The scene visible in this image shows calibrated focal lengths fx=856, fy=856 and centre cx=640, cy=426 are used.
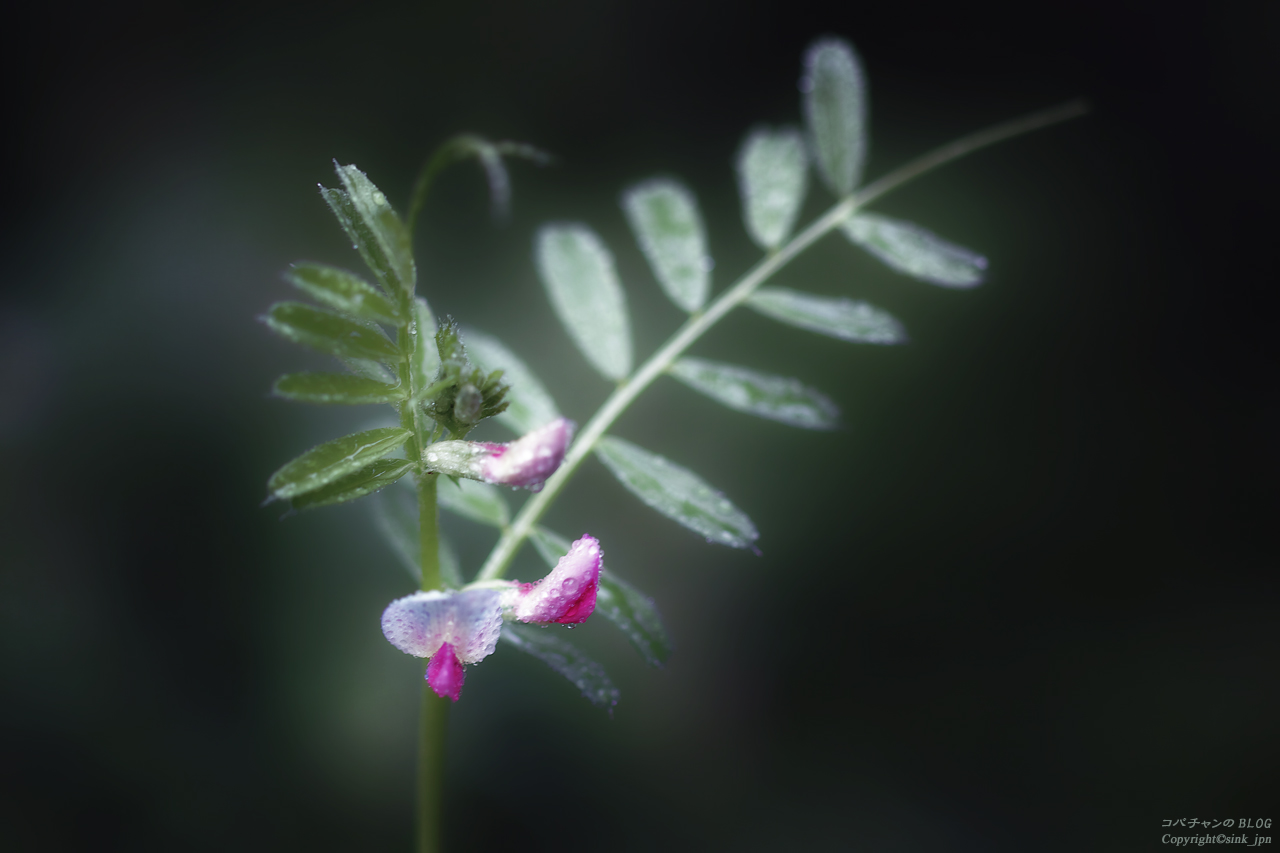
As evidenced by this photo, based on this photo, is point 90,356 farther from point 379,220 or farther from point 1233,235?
point 1233,235

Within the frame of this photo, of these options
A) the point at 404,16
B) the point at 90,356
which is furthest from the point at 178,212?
the point at 404,16

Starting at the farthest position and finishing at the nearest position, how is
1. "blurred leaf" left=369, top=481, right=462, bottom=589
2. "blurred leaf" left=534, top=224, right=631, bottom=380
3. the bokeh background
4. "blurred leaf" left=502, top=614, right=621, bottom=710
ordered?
the bokeh background < "blurred leaf" left=534, top=224, right=631, bottom=380 < "blurred leaf" left=369, top=481, right=462, bottom=589 < "blurred leaf" left=502, top=614, right=621, bottom=710

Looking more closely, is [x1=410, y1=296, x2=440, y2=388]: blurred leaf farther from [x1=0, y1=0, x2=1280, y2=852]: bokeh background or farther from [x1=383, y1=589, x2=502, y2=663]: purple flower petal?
[x1=0, y1=0, x2=1280, y2=852]: bokeh background

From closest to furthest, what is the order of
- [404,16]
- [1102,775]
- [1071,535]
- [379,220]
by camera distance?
[379,220] < [1102,775] < [1071,535] < [404,16]

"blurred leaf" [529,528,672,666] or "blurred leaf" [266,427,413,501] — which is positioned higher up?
"blurred leaf" [529,528,672,666]

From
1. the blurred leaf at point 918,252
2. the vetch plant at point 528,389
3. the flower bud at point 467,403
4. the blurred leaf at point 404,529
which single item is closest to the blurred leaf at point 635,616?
the vetch plant at point 528,389

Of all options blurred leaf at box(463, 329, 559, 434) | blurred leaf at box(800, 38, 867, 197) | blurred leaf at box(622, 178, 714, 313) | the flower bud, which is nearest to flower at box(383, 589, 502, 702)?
the flower bud

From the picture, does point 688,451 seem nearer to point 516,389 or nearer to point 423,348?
point 516,389
